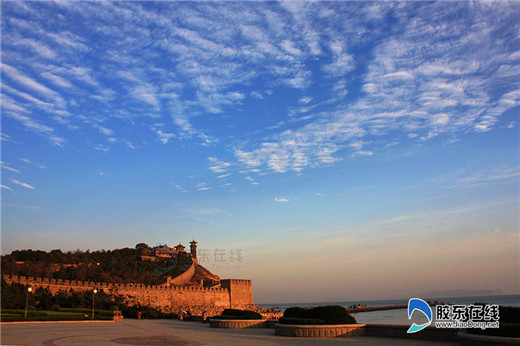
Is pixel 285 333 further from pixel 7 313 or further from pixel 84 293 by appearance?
pixel 84 293

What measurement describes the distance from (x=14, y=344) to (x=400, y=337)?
11.7 m

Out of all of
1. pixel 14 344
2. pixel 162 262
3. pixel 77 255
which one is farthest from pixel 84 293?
pixel 162 262

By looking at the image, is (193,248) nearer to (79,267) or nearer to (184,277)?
(184,277)

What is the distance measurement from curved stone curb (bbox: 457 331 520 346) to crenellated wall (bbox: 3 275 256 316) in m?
30.3

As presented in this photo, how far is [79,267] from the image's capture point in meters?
46.3

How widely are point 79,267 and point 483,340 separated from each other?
4803 centimetres

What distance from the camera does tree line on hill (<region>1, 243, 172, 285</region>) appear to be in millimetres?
41688

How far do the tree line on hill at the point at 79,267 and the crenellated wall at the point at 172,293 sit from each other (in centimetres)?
622

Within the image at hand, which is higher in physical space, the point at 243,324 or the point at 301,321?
the point at 301,321

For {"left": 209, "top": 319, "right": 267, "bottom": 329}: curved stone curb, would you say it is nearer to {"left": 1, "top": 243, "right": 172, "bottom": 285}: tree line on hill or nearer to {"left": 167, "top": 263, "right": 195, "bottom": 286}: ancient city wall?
A: {"left": 1, "top": 243, "right": 172, "bottom": 285}: tree line on hill

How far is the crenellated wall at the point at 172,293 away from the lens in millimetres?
31969
